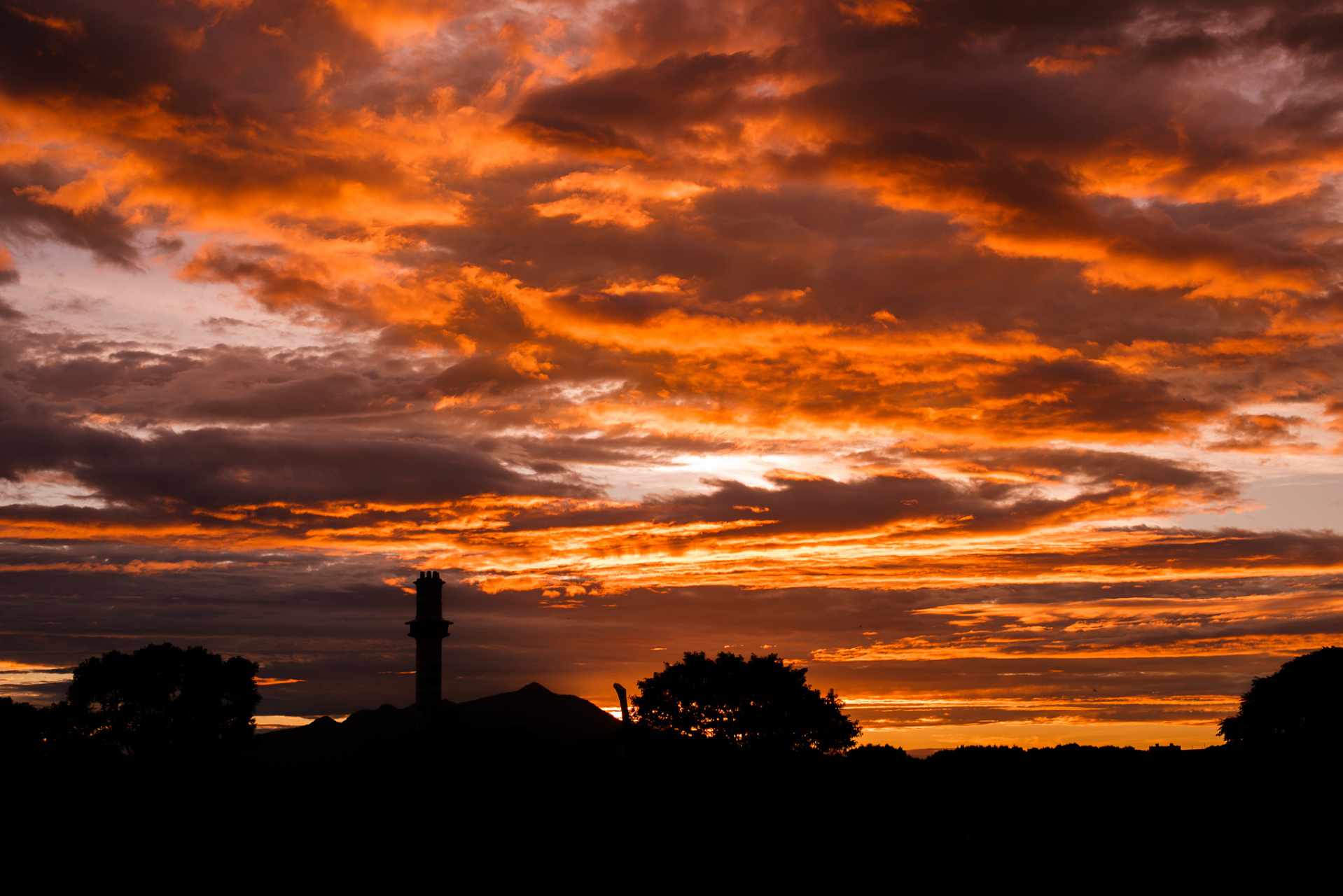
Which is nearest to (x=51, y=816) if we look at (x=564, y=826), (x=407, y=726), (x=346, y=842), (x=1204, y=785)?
(x=346, y=842)

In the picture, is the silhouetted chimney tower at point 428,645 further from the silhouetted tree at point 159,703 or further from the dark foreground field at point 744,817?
the dark foreground field at point 744,817

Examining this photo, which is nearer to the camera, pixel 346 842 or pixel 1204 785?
pixel 1204 785

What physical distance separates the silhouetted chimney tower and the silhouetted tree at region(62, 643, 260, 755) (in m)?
16.4

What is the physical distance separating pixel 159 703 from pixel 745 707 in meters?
42.2

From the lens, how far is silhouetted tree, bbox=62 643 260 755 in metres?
64.3

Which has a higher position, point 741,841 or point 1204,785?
→ point 1204,785

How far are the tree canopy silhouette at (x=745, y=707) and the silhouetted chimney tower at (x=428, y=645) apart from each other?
82.1 feet

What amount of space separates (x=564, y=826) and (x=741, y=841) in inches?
281

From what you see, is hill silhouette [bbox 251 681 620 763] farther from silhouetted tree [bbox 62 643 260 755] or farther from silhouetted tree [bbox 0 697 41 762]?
silhouetted tree [bbox 0 697 41 762]

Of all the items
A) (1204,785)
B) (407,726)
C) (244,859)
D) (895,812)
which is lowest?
(407,726)

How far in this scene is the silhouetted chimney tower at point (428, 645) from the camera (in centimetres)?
8181

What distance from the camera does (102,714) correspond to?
65188mm

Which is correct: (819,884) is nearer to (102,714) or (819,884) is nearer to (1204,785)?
(1204,785)

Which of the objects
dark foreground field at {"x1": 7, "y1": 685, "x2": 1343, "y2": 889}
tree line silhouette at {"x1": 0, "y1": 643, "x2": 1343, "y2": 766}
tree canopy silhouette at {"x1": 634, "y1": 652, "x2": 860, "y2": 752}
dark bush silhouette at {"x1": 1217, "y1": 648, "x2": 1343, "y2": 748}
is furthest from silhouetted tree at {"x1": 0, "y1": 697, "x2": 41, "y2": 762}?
dark bush silhouette at {"x1": 1217, "y1": 648, "x2": 1343, "y2": 748}
